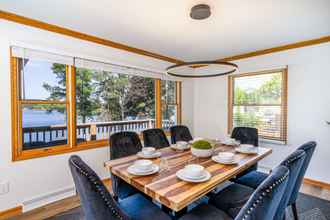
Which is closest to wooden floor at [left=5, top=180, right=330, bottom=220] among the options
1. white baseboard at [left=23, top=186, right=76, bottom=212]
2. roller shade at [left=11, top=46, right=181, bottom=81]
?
white baseboard at [left=23, top=186, right=76, bottom=212]

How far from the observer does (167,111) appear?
4242 mm

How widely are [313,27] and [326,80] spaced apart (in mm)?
947

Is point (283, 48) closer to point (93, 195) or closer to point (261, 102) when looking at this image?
point (261, 102)

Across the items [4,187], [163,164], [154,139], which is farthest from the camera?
[154,139]

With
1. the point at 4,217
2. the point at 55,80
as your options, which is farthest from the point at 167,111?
the point at 4,217

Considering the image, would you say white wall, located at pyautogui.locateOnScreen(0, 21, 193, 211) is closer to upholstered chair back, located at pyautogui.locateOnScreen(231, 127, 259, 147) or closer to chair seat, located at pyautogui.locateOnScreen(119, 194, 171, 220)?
chair seat, located at pyautogui.locateOnScreen(119, 194, 171, 220)

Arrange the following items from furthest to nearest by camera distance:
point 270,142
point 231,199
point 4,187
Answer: point 270,142 < point 4,187 < point 231,199

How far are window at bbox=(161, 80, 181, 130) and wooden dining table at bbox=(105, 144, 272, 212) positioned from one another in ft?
6.69

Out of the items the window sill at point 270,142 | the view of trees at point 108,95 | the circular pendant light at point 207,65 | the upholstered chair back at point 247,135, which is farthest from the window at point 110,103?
the window sill at point 270,142

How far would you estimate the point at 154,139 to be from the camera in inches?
108

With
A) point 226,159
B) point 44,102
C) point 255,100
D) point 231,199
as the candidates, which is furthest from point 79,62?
point 255,100

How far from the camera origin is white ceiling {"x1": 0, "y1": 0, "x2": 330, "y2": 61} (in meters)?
1.92

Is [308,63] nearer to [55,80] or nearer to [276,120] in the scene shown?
[276,120]

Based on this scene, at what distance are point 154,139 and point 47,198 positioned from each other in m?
1.70
